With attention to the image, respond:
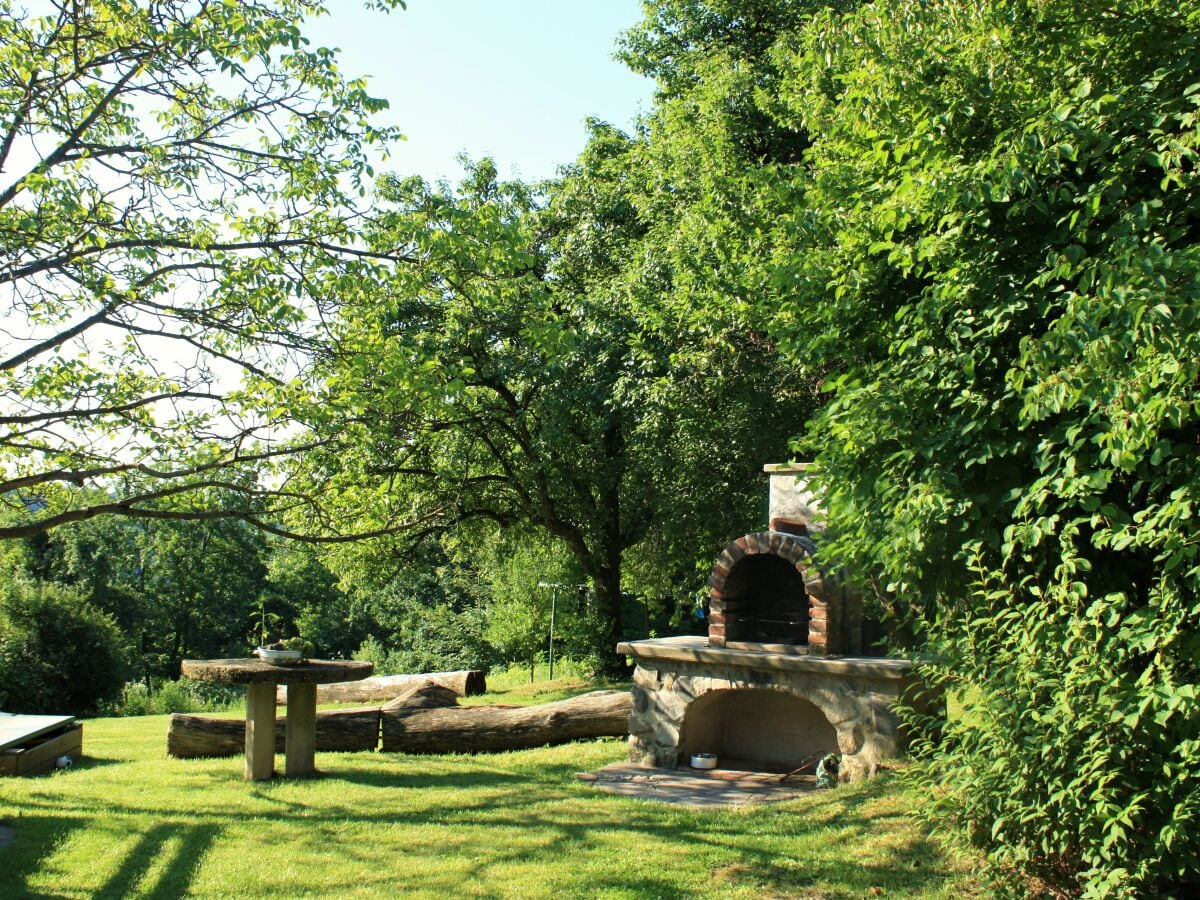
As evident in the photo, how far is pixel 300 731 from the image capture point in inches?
369

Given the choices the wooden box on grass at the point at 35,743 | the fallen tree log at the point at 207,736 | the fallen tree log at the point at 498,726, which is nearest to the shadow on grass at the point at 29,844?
the wooden box on grass at the point at 35,743

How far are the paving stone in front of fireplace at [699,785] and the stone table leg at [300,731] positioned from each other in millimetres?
2651

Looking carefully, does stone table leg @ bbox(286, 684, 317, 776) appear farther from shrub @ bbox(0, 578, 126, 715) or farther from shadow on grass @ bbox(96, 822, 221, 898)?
shrub @ bbox(0, 578, 126, 715)

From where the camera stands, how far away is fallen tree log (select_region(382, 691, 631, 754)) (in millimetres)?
11430

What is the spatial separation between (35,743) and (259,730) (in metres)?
2.98

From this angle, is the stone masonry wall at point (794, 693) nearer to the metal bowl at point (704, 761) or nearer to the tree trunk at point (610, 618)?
the metal bowl at point (704, 761)

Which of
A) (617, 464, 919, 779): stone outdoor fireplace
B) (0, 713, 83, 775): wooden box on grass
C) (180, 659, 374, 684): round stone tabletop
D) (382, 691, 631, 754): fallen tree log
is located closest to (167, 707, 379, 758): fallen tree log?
(0, 713, 83, 775): wooden box on grass

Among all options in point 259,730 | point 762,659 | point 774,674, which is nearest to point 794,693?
point 774,674

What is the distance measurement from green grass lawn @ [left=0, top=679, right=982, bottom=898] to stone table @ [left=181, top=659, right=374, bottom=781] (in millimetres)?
300

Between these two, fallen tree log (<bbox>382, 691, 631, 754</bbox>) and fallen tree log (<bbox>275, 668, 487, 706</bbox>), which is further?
fallen tree log (<bbox>275, 668, 487, 706</bbox>)

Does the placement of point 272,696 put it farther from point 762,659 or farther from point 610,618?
point 610,618

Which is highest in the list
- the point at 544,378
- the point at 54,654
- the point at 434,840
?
the point at 544,378

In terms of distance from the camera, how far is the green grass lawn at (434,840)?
226 inches

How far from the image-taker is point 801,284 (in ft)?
19.4
